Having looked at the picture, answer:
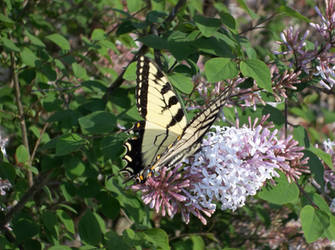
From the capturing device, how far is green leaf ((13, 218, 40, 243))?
6.49 ft

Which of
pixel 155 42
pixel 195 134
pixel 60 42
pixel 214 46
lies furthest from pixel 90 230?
pixel 60 42

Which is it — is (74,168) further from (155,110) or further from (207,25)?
(207,25)

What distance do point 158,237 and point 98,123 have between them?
0.64m

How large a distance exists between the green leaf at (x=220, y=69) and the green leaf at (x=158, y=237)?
0.80 metres

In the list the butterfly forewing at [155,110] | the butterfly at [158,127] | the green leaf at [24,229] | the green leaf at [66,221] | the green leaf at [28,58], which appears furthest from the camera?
the green leaf at [28,58]

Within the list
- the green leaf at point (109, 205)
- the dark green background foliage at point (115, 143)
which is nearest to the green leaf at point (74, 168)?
the dark green background foliage at point (115, 143)

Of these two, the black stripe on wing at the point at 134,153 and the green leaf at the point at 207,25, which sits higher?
the green leaf at the point at 207,25

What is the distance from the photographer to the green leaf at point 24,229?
1.98 meters

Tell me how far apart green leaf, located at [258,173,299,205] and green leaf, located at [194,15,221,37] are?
2.36ft

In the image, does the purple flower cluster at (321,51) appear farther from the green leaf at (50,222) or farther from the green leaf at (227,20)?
the green leaf at (50,222)

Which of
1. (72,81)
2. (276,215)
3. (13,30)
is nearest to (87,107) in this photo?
(72,81)

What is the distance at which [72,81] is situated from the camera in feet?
9.30

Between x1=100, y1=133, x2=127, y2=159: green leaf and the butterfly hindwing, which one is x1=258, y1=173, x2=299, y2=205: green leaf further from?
x1=100, y1=133, x2=127, y2=159: green leaf

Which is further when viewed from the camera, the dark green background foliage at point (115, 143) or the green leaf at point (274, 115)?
the green leaf at point (274, 115)
